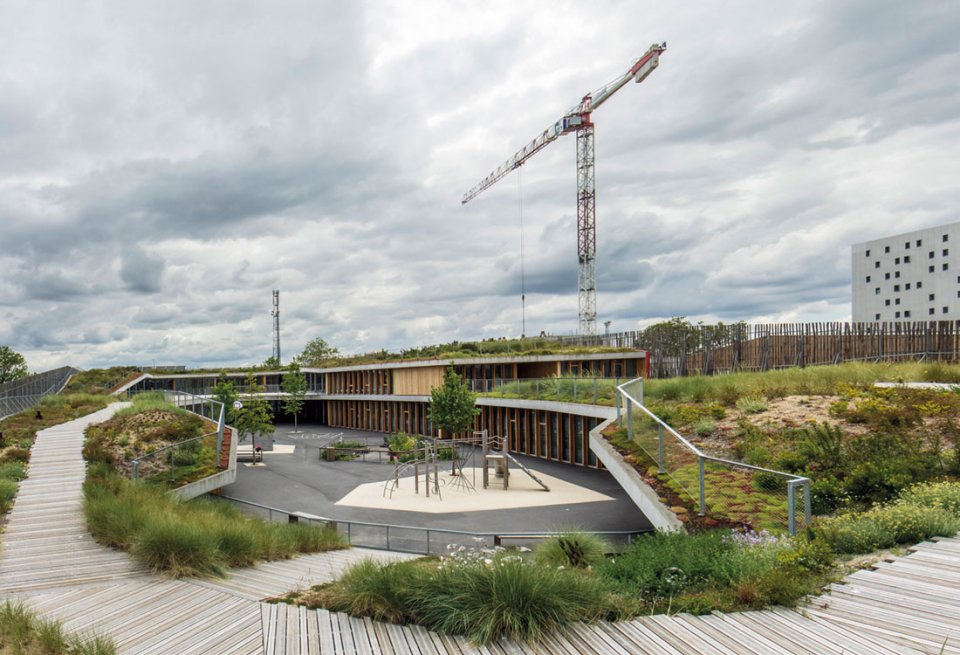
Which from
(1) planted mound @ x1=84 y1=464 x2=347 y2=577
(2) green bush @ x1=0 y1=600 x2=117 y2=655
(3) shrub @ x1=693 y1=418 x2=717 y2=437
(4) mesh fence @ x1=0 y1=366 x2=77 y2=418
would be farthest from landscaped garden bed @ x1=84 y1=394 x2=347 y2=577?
(4) mesh fence @ x1=0 y1=366 x2=77 y2=418

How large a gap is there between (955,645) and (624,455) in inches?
377

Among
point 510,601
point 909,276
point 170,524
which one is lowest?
point 170,524

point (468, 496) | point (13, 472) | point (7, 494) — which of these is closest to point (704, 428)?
point (468, 496)

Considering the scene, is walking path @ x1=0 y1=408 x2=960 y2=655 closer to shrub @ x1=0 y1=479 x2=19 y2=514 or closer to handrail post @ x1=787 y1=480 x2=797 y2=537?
handrail post @ x1=787 y1=480 x2=797 y2=537

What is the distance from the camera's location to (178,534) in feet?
27.5

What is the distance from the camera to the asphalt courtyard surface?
16.9 metres

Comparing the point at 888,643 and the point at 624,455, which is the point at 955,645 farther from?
the point at 624,455

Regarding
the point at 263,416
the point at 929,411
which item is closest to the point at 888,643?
the point at 929,411

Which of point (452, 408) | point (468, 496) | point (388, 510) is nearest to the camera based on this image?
point (388, 510)

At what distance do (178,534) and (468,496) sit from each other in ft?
44.8

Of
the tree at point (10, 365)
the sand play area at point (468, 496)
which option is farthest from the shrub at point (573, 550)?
the tree at point (10, 365)

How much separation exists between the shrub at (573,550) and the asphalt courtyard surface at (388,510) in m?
1.72

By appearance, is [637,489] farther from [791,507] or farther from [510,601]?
[510,601]

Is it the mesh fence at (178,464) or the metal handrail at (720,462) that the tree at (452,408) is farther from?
the metal handrail at (720,462)
